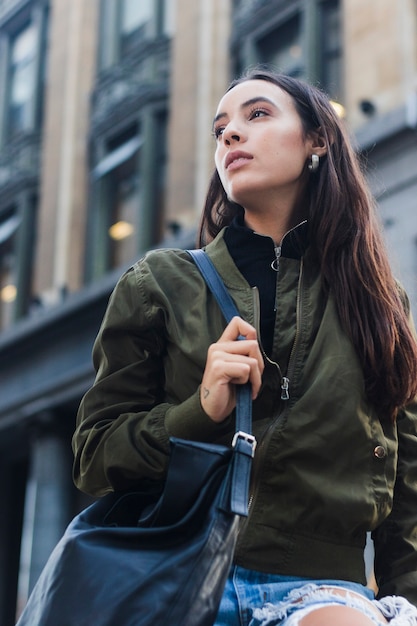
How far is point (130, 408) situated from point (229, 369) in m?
0.37

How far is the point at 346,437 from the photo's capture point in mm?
2383

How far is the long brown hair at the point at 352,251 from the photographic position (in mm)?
2551

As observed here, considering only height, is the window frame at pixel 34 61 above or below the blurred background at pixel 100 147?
above

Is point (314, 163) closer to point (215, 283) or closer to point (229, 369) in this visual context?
point (215, 283)

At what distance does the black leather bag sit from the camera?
1.90 meters

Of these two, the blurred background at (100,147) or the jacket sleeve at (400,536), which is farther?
A: the blurred background at (100,147)

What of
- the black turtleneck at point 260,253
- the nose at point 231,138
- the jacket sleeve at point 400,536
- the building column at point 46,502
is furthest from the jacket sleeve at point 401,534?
the building column at point 46,502

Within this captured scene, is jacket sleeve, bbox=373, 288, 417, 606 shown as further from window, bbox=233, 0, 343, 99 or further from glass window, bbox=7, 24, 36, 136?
glass window, bbox=7, 24, 36, 136

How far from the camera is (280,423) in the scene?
2350 millimetres

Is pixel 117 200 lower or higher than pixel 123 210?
higher

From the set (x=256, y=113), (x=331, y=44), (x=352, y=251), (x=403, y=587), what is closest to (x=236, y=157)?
(x=256, y=113)

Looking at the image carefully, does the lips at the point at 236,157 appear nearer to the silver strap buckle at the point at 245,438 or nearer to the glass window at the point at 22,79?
the silver strap buckle at the point at 245,438

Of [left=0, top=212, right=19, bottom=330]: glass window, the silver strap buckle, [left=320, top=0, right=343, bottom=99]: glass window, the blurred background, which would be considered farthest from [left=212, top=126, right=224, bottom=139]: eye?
[left=0, top=212, right=19, bottom=330]: glass window

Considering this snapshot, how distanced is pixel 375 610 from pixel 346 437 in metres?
0.40
